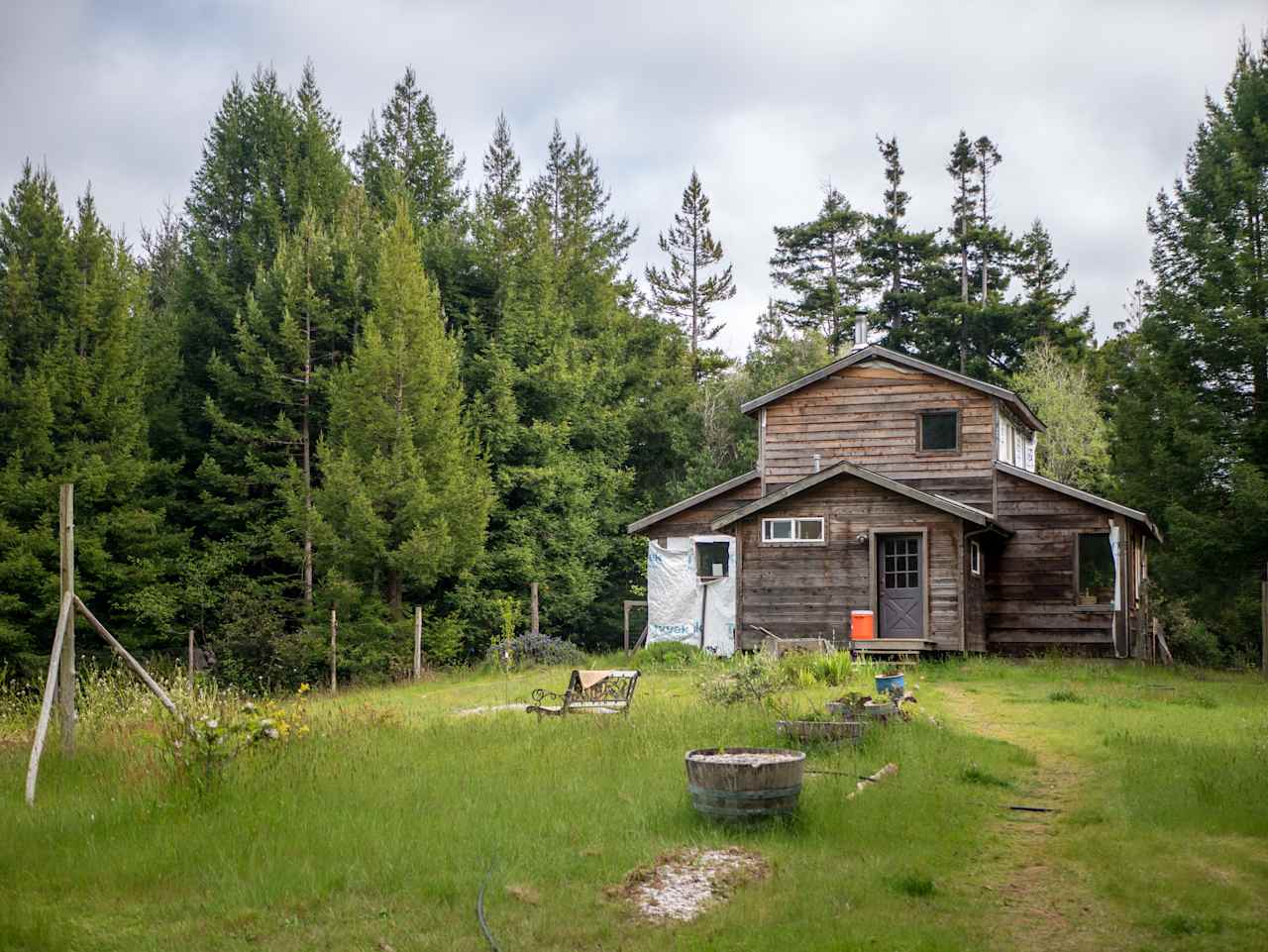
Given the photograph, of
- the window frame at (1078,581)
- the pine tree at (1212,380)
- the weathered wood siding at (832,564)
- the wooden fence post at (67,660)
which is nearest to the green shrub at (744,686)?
the wooden fence post at (67,660)

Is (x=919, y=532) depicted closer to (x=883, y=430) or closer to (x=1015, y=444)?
(x=883, y=430)

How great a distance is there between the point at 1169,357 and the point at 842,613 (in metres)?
10.5

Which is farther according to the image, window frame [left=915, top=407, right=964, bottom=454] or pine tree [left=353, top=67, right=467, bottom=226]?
pine tree [left=353, top=67, right=467, bottom=226]

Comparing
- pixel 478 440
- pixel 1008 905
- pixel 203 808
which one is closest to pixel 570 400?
pixel 478 440

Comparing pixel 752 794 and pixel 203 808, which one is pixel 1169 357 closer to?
pixel 752 794

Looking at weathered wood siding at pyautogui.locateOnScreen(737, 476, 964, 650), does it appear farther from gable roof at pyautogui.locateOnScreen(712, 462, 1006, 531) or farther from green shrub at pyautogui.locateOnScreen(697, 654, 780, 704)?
green shrub at pyautogui.locateOnScreen(697, 654, 780, 704)

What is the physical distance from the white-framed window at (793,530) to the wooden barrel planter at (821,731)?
13492 millimetres

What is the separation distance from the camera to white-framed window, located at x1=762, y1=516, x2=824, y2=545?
1022 inches

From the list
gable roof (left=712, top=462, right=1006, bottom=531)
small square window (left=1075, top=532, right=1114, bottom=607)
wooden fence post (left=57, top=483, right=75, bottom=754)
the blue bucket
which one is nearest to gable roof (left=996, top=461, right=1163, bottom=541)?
gable roof (left=712, top=462, right=1006, bottom=531)

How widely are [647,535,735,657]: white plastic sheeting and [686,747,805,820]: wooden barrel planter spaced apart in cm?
1918

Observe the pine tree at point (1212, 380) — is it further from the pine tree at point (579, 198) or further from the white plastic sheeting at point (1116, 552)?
the pine tree at point (579, 198)

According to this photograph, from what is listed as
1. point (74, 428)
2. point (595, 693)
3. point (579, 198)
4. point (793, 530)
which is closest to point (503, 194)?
point (579, 198)

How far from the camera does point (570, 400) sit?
131 ft

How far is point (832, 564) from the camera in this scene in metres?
25.8
